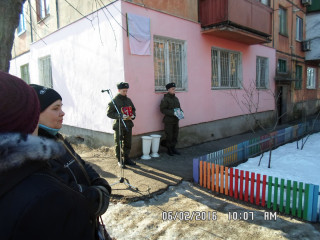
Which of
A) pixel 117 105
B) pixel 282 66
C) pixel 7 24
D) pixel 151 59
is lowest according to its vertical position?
pixel 117 105

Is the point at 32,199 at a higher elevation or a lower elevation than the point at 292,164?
higher

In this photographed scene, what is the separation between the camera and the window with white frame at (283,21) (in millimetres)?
12461

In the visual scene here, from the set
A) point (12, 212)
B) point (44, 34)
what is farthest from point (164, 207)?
point (44, 34)

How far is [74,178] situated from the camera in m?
1.41

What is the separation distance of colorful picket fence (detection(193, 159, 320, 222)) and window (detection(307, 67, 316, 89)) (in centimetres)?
1496

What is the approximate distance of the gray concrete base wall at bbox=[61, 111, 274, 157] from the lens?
20.8ft

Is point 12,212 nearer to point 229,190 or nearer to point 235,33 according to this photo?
point 229,190

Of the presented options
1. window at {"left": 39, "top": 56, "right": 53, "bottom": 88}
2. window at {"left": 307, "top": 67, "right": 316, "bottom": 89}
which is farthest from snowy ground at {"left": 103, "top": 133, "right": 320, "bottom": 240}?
window at {"left": 307, "top": 67, "right": 316, "bottom": 89}

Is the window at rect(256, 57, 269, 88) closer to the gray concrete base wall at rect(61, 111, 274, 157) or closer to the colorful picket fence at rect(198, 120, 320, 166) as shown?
the gray concrete base wall at rect(61, 111, 274, 157)

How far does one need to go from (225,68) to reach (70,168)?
8.42 metres

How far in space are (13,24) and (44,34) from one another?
7049mm

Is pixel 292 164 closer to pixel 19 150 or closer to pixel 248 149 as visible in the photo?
pixel 248 149

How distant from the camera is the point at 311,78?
16.4 metres

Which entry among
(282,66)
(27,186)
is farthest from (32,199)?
(282,66)
